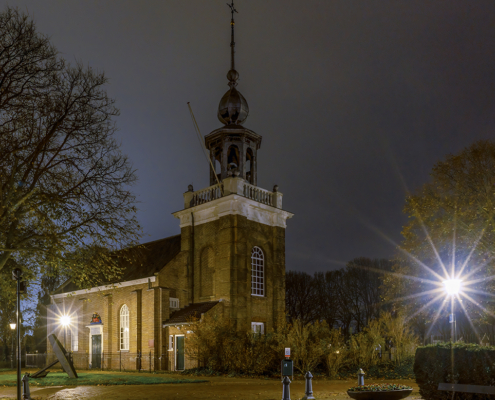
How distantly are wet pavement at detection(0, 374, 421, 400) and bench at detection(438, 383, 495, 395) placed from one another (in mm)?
3090

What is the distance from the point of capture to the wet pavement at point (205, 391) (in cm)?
1577

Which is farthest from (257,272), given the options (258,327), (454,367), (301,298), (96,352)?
(301,298)

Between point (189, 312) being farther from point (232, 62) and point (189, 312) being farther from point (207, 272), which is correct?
point (232, 62)

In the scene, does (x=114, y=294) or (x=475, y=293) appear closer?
(x=475, y=293)

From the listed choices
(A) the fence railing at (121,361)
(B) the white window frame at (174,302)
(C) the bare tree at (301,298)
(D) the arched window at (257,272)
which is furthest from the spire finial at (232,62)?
(C) the bare tree at (301,298)

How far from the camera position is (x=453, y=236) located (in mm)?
23438

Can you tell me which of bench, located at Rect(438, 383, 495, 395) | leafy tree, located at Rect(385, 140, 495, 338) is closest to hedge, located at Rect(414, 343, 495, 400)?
bench, located at Rect(438, 383, 495, 395)

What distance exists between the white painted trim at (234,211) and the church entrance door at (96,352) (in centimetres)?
1166

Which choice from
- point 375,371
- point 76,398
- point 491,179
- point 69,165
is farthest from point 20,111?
point 491,179

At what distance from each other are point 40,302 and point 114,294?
35.1 meters

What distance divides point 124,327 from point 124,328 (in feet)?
0.27

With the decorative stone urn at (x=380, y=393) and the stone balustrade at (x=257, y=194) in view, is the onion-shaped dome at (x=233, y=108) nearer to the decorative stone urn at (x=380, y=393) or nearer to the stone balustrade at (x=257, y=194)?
the stone balustrade at (x=257, y=194)

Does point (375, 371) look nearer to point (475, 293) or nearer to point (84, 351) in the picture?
point (475, 293)

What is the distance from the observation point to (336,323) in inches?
2482
